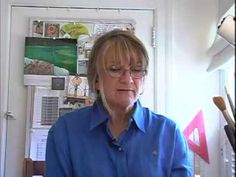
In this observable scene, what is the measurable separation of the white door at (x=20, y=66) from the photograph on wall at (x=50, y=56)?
0.05 m

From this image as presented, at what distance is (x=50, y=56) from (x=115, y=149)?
1203 mm

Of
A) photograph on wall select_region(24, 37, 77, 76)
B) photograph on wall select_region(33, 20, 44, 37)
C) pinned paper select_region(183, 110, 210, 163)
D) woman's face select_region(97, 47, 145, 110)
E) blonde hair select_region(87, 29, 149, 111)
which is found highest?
photograph on wall select_region(33, 20, 44, 37)

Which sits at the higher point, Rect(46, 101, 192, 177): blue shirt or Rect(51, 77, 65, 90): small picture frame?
Rect(51, 77, 65, 90): small picture frame

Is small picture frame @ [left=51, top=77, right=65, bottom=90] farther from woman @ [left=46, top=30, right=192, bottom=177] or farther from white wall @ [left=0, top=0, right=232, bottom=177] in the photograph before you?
woman @ [left=46, top=30, right=192, bottom=177]

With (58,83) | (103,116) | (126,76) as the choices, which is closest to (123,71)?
(126,76)

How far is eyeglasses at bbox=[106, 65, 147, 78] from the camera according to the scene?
3.07 ft

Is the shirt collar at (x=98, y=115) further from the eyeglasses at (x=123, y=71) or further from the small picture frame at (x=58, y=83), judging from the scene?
the small picture frame at (x=58, y=83)

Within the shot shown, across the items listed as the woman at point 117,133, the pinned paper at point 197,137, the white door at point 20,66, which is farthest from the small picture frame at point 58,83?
the woman at point 117,133

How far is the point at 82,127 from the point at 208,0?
1.43 meters

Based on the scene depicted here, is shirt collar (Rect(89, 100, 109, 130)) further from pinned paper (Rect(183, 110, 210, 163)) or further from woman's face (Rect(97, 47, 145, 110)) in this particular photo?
pinned paper (Rect(183, 110, 210, 163))

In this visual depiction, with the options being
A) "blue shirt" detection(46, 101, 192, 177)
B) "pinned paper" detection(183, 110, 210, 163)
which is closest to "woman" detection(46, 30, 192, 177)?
"blue shirt" detection(46, 101, 192, 177)

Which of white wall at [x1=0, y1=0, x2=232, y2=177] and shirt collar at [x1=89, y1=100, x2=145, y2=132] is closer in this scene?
shirt collar at [x1=89, y1=100, x2=145, y2=132]

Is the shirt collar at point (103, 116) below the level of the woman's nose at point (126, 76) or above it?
below

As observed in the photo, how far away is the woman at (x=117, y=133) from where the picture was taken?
0.94 metres
